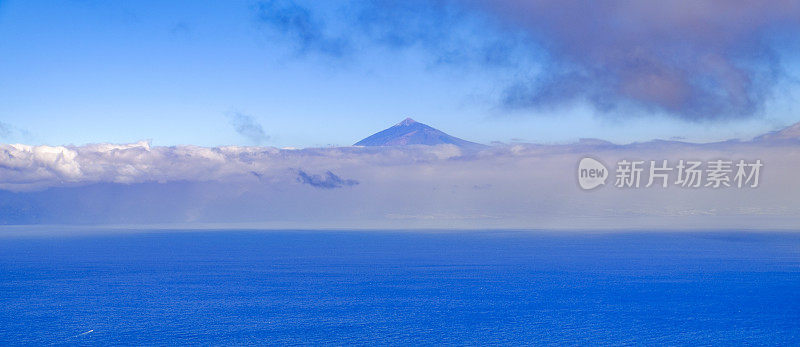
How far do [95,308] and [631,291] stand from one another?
77.1 meters

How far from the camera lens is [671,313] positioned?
80.8 meters

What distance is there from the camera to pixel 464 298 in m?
93.1

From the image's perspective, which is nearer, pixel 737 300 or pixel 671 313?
pixel 671 313

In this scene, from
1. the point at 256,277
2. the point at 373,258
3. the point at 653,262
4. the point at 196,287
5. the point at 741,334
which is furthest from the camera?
the point at 373,258

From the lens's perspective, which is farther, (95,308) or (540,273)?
(540,273)

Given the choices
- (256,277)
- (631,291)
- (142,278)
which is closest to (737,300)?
(631,291)

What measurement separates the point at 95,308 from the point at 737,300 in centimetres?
8697

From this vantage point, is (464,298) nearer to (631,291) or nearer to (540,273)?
(631,291)

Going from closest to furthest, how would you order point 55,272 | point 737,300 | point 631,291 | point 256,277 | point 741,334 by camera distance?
point 741,334
point 737,300
point 631,291
point 256,277
point 55,272

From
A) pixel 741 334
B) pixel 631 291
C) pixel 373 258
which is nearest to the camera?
pixel 741 334

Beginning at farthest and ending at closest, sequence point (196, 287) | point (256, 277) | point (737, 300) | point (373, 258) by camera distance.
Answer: point (373, 258) → point (256, 277) → point (196, 287) → point (737, 300)

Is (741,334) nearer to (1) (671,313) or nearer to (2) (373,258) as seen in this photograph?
(1) (671,313)

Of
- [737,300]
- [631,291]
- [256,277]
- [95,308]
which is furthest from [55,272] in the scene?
[737,300]

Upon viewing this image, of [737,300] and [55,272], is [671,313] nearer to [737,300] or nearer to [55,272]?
[737,300]
